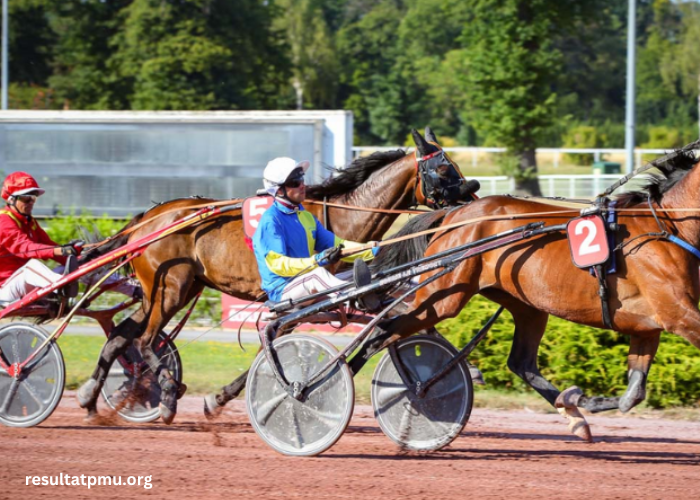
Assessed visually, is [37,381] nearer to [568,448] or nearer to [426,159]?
[426,159]

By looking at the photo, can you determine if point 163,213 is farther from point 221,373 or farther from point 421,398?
point 421,398

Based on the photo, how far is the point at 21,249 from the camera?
709cm

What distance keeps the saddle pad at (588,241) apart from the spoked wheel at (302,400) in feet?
4.92

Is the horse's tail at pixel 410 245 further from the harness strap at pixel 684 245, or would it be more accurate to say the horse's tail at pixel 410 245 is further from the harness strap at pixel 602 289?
the harness strap at pixel 684 245

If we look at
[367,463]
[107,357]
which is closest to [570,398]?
[367,463]

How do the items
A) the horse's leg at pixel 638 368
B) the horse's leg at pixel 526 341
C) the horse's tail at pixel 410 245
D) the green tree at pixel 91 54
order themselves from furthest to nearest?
1. the green tree at pixel 91 54
2. the horse's tail at pixel 410 245
3. the horse's leg at pixel 526 341
4. the horse's leg at pixel 638 368

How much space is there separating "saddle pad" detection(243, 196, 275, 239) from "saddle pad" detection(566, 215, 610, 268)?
85.8 inches

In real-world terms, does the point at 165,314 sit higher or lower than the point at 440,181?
lower

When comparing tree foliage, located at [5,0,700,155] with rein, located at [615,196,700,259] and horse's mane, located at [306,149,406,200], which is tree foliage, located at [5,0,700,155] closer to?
horse's mane, located at [306,149,406,200]

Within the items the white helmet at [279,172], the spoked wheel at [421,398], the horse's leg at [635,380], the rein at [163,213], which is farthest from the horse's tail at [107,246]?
the horse's leg at [635,380]

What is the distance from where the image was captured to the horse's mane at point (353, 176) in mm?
7273

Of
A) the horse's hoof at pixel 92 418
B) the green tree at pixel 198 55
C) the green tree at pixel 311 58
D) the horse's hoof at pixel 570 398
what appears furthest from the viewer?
the green tree at pixel 311 58

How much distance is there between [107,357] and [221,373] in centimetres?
214

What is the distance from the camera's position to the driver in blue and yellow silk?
5805 mm
